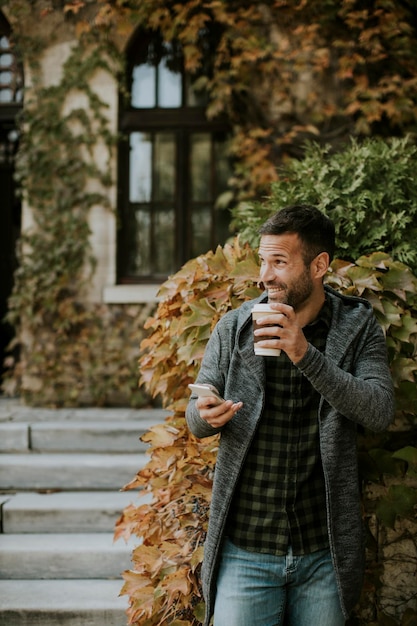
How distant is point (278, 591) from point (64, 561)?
224 centimetres

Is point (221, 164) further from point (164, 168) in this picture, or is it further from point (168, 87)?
point (168, 87)

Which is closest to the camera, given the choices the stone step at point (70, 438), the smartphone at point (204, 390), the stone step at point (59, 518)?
Result: the smartphone at point (204, 390)

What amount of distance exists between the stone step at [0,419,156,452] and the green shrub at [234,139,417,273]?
2.44 meters

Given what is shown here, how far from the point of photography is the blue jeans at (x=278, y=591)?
2.08 meters

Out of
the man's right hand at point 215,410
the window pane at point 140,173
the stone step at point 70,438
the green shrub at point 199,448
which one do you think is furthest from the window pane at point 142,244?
the man's right hand at point 215,410

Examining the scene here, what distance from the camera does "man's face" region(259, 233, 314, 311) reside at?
2.14 m

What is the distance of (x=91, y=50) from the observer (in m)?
6.54

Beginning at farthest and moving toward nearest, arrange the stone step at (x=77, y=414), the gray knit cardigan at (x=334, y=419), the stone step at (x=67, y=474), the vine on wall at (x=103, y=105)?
the vine on wall at (x=103, y=105) < the stone step at (x=77, y=414) < the stone step at (x=67, y=474) < the gray knit cardigan at (x=334, y=419)

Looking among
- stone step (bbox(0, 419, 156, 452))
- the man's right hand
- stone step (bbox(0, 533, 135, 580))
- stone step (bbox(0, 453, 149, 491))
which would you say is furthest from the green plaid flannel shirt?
stone step (bbox(0, 419, 156, 452))

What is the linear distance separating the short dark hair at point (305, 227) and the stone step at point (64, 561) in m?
2.51

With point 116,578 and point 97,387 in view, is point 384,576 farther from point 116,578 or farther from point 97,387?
point 97,387

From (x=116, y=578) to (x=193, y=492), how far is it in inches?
61.2

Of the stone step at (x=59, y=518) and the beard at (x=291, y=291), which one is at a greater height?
the beard at (x=291, y=291)

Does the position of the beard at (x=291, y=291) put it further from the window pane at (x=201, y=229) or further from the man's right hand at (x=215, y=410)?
the window pane at (x=201, y=229)
